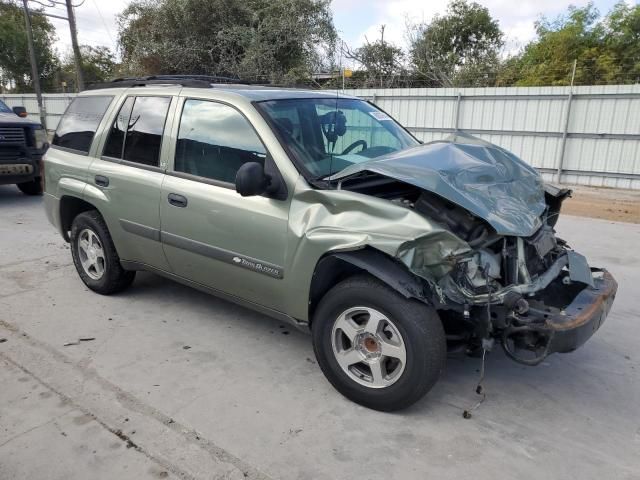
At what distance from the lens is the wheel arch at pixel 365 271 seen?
2.71 metres

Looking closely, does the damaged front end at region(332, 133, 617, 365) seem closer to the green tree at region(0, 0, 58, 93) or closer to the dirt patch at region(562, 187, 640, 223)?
the dirt patch at region(562, 187, 640, 223)

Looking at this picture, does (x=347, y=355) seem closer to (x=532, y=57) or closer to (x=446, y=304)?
(x=446, y=304)

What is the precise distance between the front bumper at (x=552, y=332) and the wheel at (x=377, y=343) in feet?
1.27

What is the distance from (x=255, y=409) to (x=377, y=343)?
807 millimetres

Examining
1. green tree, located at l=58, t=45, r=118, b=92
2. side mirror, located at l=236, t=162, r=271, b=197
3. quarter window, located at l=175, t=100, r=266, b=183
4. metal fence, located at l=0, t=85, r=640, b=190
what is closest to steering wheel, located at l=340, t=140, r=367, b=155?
quarter window, located at l=175, t=100, r=266, b=183

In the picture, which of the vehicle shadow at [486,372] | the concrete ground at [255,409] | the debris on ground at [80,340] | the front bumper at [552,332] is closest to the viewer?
the concrete ground at [255,409]

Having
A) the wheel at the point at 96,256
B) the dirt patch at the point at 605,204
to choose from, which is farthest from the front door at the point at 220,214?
the dirt patch at the point at 605,204

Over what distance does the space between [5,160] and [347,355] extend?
8.22 m

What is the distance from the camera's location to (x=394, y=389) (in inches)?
112

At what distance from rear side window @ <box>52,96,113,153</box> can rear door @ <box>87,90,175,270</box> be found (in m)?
0.26

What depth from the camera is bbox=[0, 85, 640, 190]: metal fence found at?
36.5 ft

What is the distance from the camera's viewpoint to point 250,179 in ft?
9.83

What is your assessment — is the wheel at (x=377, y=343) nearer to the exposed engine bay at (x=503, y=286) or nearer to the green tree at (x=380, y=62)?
the exposed engine bay at (x=503, y=286)

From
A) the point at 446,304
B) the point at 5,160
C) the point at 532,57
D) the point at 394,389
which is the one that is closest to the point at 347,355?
the point at 394,389
